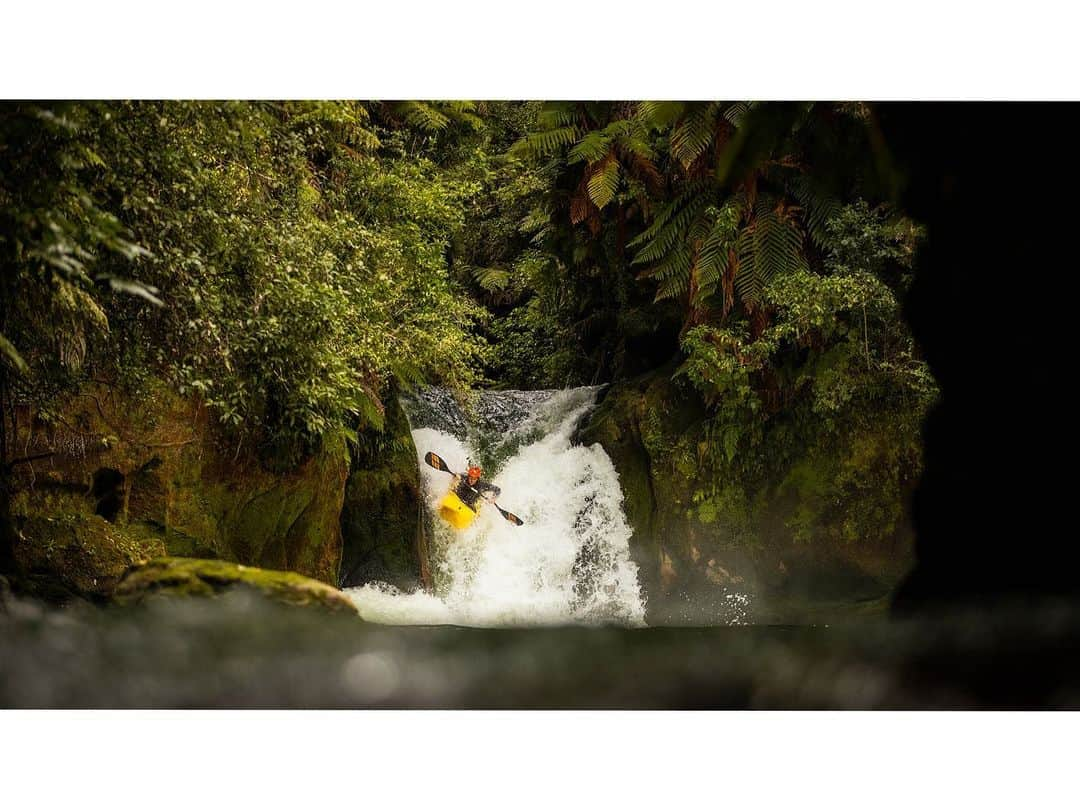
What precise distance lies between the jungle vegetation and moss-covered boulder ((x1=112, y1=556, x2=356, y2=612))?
0.81 metres

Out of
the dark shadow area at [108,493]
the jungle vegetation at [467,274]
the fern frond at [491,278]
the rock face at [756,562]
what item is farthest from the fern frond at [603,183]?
the dark shadow area at [108,493]

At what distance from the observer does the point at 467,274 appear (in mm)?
6605

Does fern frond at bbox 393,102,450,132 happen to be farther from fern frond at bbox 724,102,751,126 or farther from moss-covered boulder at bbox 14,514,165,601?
moss-covered boulder at bbox 14,514,165,601

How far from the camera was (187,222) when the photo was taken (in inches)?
180

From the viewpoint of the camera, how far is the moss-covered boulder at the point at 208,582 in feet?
15.2

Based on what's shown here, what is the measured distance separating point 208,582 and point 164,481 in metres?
0.83

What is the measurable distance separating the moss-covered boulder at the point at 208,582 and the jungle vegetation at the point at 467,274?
0.81m

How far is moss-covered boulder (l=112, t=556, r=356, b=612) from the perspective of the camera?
464cm

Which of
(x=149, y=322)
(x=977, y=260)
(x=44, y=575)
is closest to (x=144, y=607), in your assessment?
(x=44, y=575)

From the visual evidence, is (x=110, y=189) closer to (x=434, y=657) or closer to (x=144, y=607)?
(x=144, y=607)

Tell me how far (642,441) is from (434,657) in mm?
2243

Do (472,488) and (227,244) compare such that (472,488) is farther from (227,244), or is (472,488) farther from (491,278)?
(227,244)

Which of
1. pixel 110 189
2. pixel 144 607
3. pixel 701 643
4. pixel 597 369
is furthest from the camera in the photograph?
pixel 597 369

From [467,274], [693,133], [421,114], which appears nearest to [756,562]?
[693,133]
